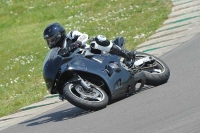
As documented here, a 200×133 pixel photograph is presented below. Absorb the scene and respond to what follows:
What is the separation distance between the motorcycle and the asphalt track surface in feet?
0.60

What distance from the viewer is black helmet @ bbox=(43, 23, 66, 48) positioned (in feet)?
31.4

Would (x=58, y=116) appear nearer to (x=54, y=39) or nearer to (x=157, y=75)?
(x=54, y=39)

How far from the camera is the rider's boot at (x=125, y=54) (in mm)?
9939

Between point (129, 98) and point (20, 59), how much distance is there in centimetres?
828

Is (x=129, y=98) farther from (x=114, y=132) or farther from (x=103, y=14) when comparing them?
(x=103, y=14)

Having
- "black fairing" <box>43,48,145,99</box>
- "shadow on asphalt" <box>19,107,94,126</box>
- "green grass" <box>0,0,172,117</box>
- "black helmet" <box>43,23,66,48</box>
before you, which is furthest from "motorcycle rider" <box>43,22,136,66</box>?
"green grass" <box>0,0,172,117</box>

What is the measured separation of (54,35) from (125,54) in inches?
48.5

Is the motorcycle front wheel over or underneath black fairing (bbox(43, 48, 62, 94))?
underneath

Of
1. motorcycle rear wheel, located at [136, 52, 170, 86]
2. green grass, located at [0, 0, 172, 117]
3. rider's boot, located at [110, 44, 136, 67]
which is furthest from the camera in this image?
green grass, located at [0, 0, 172, 117]

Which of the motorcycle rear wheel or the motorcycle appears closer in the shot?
the motorcycle

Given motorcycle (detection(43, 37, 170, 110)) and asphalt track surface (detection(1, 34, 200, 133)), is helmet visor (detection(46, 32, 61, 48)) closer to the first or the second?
motorcycle (detection(43, 37, 170, 110))

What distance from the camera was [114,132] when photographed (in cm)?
760

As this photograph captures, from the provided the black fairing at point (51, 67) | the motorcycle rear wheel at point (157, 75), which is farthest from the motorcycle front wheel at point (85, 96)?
the motorcycle rear wheel at point (157, 75)

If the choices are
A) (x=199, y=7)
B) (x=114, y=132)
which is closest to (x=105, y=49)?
(x=114, y=132)
